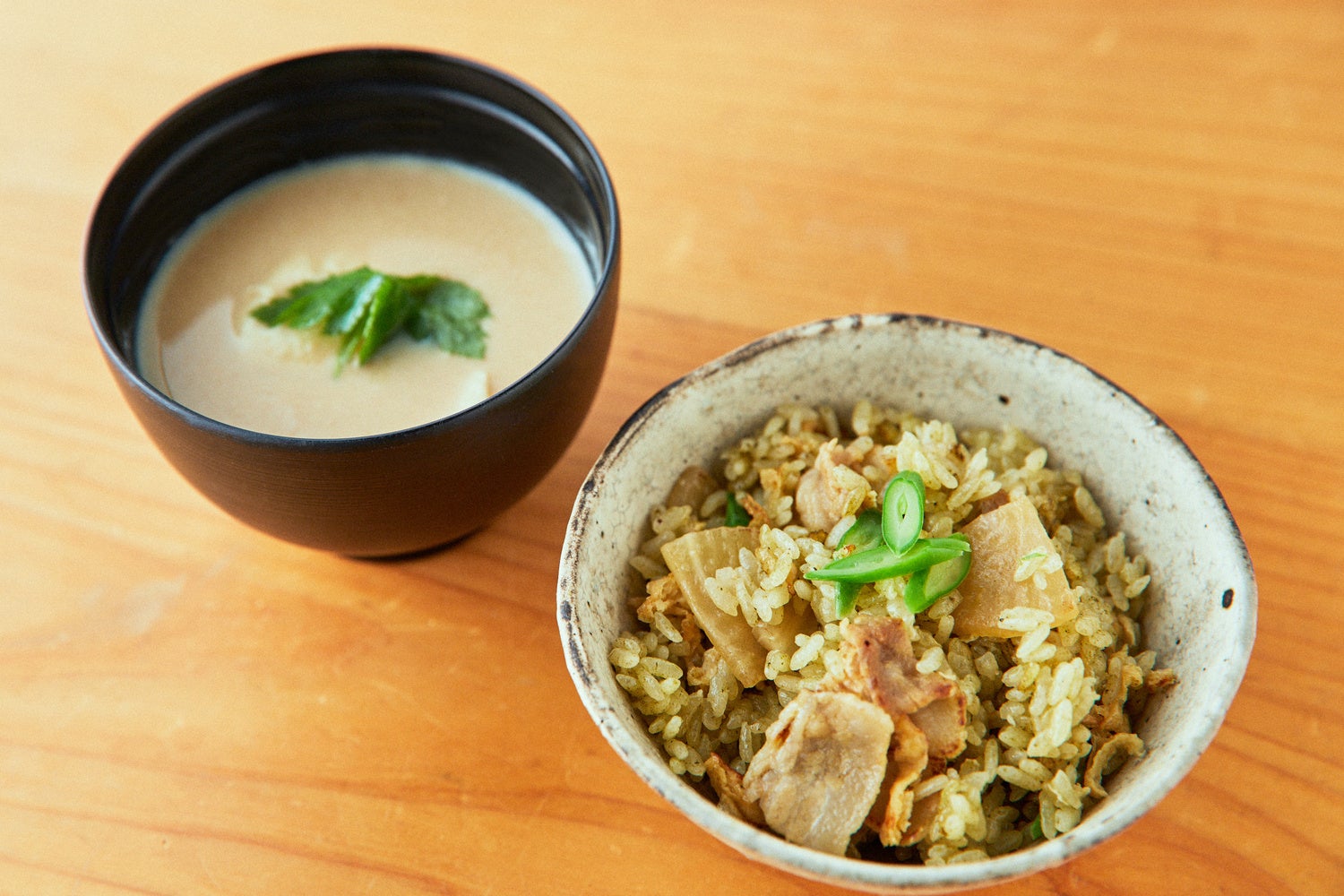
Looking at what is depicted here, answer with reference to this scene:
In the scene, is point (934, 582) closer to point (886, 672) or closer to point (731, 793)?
point (886, 672)

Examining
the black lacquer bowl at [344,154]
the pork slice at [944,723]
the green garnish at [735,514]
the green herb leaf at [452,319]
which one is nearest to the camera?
the pork slice at [944,723]

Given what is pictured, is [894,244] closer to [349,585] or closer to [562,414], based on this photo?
[562,414]

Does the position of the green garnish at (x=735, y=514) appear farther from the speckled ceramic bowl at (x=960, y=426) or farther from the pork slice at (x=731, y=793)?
the pork slice at (x=731, y=793)

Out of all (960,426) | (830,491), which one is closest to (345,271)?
(830,491)

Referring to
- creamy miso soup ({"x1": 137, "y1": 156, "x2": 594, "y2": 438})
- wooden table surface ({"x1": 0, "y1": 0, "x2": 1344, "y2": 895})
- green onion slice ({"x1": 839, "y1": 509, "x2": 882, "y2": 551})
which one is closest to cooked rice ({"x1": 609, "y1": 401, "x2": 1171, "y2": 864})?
green onion slice ({"x1": 839, "y1": 509, "x2": 882, "y2": 551})

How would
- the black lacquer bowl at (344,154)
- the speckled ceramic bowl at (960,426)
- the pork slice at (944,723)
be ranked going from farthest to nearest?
the black lacquer bowl at (344,154)
the pork slice at (944,723)
the speckled ceramic bowl at (960,426)

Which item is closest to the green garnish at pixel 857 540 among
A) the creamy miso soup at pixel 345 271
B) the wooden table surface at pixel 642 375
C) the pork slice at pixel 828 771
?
the pork slice at pixel 828 771
